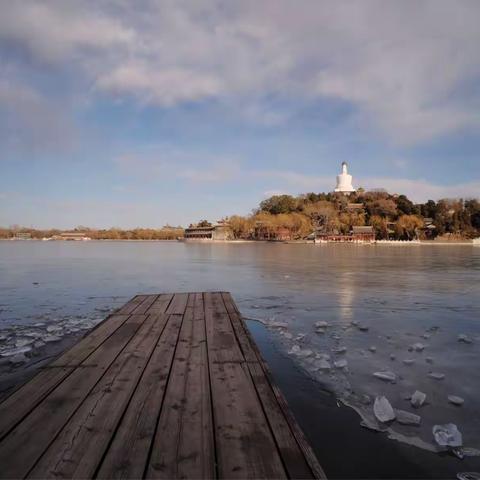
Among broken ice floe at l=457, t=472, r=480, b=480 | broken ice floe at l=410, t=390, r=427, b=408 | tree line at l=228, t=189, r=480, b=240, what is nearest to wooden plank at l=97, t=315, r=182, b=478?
broken ice floe at l=457, t=472, r=480, b=480

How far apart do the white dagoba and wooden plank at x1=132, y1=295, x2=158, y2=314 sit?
116 metres

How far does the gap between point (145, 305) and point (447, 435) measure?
604 cm

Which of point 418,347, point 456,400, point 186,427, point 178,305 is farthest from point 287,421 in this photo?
point 178,305

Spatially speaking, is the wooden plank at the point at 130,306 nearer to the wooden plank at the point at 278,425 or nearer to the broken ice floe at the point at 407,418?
the wooden plank at the point at 278,425

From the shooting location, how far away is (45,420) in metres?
2.74

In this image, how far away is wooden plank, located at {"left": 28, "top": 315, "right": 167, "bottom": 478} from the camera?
2148 millimetres

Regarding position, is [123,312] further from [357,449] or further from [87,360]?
[357,449]

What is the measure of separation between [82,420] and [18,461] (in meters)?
0.53

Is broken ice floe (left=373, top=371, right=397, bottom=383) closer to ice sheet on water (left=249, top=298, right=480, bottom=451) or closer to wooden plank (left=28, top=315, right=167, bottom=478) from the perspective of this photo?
ice sheet on water (left=249, top=298, right=480, bottom=451)

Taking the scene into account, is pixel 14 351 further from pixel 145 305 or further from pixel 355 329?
pixel 355 329

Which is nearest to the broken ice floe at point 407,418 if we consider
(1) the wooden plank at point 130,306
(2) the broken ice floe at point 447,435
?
(2) the broken ice floe at point 447,435

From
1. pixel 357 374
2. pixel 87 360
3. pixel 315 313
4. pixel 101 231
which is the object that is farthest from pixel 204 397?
pixel 101 231

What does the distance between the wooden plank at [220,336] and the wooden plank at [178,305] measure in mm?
475

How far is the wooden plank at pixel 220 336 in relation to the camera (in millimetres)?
4336
